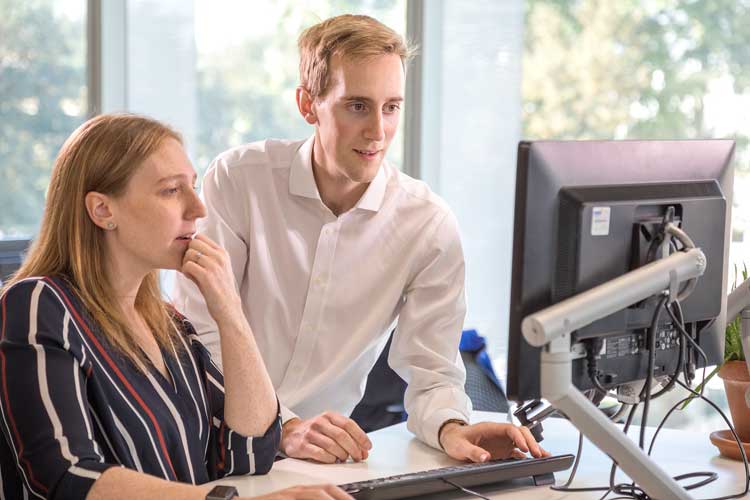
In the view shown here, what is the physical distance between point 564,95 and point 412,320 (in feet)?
6.71

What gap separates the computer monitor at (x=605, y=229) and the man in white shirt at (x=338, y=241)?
0.65 meters

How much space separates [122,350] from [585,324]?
2.36 feet

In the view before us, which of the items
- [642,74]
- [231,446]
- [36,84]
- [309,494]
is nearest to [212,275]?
[231,446]

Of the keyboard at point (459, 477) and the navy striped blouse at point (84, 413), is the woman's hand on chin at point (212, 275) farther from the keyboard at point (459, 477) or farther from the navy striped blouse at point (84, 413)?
the keyboard at point (459, 477)

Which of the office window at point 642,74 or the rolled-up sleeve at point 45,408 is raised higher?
the office window at point 642,74

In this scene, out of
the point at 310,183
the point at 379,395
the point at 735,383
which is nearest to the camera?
the point at 735,383

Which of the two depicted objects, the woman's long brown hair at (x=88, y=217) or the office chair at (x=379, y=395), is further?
the office chair at (x=379, y=395)

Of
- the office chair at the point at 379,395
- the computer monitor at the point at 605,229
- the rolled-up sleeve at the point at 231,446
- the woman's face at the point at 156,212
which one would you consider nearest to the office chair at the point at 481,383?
the office chair at the point at 379,395

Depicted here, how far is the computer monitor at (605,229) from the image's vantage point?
136 cm

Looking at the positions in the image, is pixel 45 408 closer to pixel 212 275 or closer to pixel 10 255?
pixel 212 275

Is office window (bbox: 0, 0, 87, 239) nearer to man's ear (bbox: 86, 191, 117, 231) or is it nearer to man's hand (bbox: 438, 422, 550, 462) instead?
man's ear (bbox: 86, 191, 117, 231)

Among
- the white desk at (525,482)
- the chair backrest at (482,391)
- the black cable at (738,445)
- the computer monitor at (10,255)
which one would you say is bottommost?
the chair backrest at (482,391)

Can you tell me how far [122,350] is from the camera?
1539 mm

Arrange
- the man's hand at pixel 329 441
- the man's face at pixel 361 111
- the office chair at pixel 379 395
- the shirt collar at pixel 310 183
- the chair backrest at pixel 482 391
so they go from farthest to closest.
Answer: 1. the chair backrest at pixel 482 391
2. the office chair at pixel 379 395
3. the shirt collar at pixel 310 183
4. the man's face at pixel 361 111
5. the man's hand at pixel 329 441
